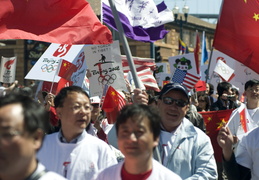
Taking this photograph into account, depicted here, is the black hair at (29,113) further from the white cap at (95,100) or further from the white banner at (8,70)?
the white banner at (8,70)

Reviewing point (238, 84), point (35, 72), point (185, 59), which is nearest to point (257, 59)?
point (35, 72)

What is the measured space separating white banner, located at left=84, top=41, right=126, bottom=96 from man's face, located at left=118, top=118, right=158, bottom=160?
4666 millimetres

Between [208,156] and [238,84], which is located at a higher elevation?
[208,156]

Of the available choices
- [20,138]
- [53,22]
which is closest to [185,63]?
[53,22]

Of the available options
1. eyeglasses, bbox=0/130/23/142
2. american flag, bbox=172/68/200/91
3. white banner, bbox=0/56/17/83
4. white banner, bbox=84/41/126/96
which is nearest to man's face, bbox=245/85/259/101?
white banner, bbox=84/41/126/96

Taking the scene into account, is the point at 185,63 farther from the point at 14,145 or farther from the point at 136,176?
the point at 14,145

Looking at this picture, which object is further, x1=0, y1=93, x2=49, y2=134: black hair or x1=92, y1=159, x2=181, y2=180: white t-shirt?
x1=92, y1=159, x2=181, y2=180: white t-shirt

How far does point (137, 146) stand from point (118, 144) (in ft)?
A: 0.54

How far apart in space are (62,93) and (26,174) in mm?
2128

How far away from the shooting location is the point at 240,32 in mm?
7258

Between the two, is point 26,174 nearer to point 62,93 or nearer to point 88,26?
point 62,93

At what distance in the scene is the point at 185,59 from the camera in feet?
47.5

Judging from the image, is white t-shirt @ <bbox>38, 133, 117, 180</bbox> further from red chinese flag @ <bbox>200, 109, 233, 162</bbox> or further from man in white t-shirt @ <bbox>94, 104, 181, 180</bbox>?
red chinese flag @ <bbox>200, 109, 233, 162</bbox>

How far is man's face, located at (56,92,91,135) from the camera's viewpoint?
4648 mm
